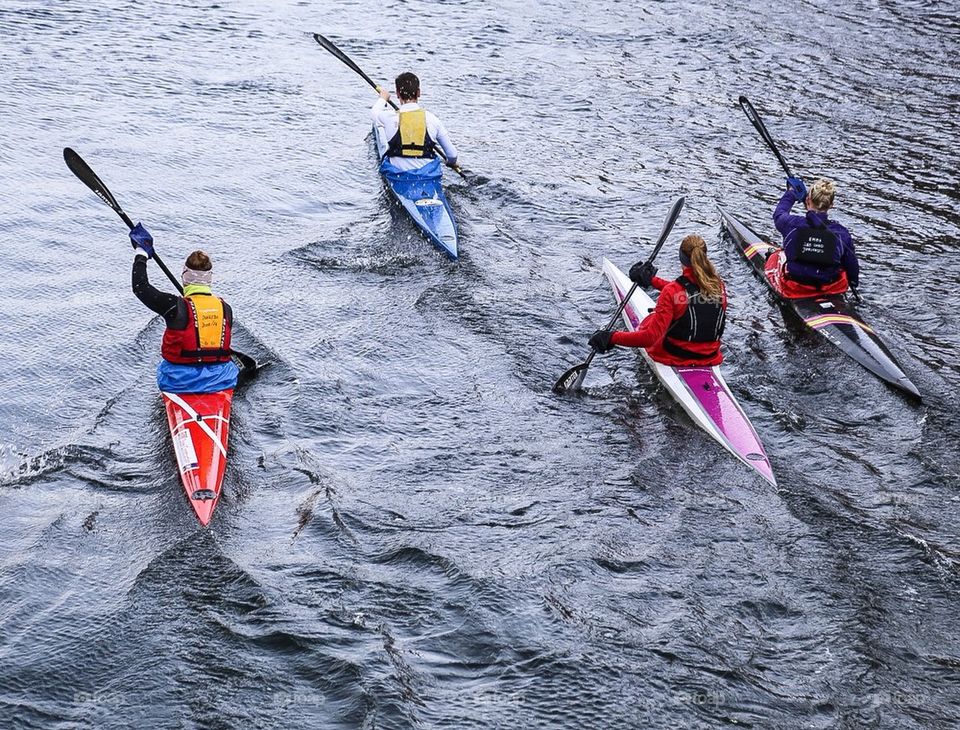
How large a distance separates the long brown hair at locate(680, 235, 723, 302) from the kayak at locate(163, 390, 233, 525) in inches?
152

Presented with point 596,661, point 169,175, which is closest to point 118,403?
point 596,661

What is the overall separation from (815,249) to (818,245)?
48mm

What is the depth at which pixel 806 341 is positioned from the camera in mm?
10211

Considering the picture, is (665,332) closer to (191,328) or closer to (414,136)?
(191,328)

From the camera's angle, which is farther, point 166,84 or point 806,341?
point 166,84

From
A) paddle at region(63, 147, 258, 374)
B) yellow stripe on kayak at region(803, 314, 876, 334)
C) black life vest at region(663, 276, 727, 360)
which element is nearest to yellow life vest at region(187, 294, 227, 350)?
paddle at region(63, 147, 258, 374)

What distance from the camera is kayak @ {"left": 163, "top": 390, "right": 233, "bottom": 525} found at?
7517 mm

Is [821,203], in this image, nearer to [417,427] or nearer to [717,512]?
[717,512]

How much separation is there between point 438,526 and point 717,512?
2.00m

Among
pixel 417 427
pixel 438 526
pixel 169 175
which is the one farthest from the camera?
pixel 169 175

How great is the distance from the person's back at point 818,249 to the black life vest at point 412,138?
4495mm

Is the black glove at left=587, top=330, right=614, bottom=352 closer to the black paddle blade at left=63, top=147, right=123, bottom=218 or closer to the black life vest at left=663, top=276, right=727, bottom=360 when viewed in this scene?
the black life vest at left=663, top=276, right=727, bottom=360

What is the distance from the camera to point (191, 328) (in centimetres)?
834

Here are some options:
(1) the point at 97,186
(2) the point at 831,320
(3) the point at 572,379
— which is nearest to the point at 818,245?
(2) the point at 831,320
